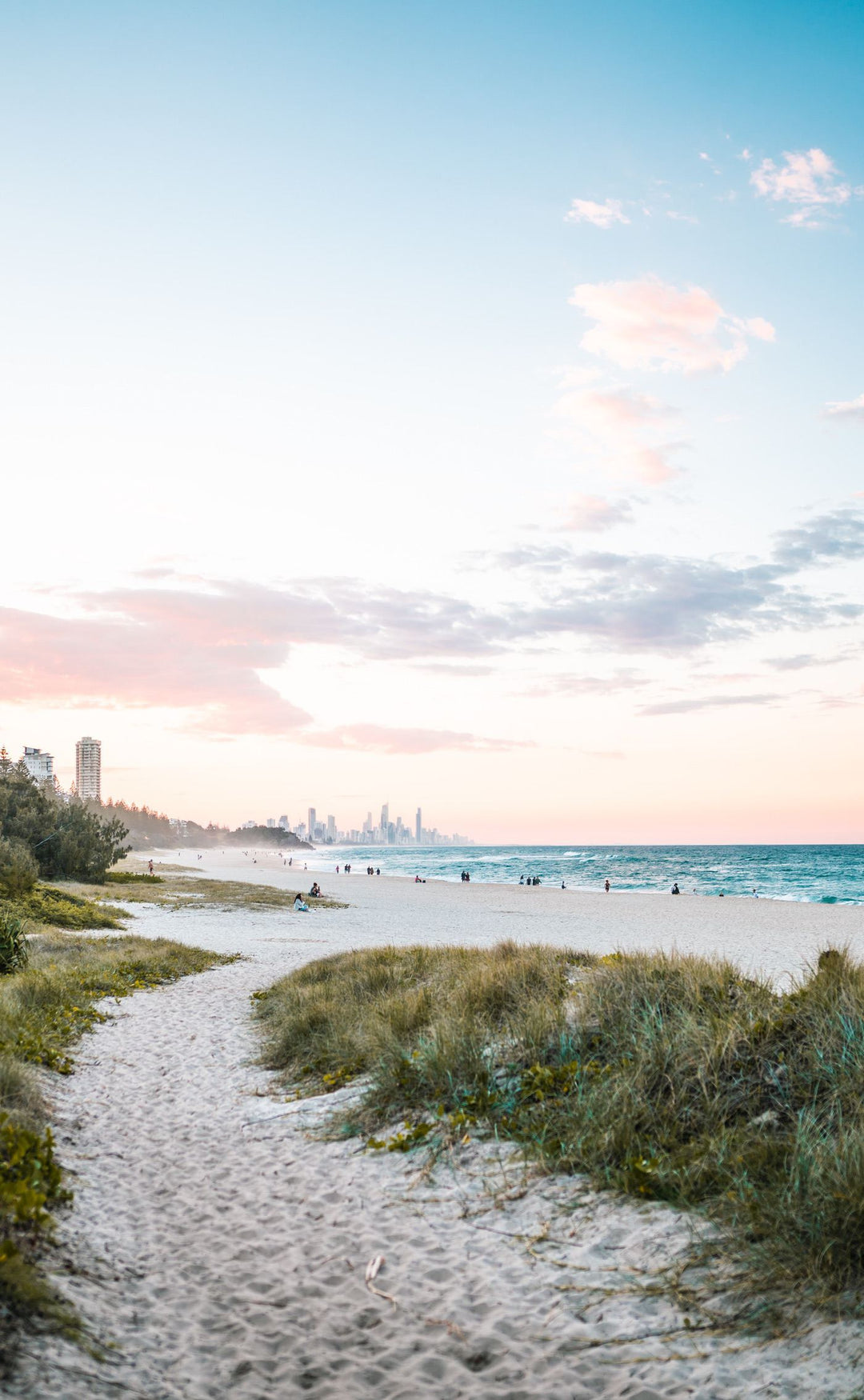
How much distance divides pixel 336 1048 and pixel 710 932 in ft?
102

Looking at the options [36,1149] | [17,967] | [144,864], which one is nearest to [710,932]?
[17,967]

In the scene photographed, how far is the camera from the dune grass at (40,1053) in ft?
12.8

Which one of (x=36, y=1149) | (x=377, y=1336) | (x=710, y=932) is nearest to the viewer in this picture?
(x=377, y=1336)

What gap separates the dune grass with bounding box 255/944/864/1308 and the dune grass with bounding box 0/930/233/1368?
2.65m

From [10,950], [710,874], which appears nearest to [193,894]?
[10,950]

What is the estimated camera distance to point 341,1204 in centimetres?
602

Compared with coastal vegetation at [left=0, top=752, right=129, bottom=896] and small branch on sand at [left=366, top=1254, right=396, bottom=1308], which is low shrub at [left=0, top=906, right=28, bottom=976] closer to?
small branch on sand at [left=366, top=1254, right=396, bottom=1308]

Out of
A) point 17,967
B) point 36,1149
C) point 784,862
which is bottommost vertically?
point 784,862

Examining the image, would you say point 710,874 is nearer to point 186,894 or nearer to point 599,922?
point 599,922

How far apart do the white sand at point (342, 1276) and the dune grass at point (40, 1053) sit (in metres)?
0.25

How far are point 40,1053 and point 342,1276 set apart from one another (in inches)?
220

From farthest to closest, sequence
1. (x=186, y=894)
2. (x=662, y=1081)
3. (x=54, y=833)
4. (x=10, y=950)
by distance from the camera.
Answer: (x=186, y=894) → (x=54, y=833) → (x=10, y=950) → (x=662, y=1081)

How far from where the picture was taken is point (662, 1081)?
6.70m

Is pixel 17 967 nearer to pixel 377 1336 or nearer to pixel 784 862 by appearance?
pixel 377 1336
